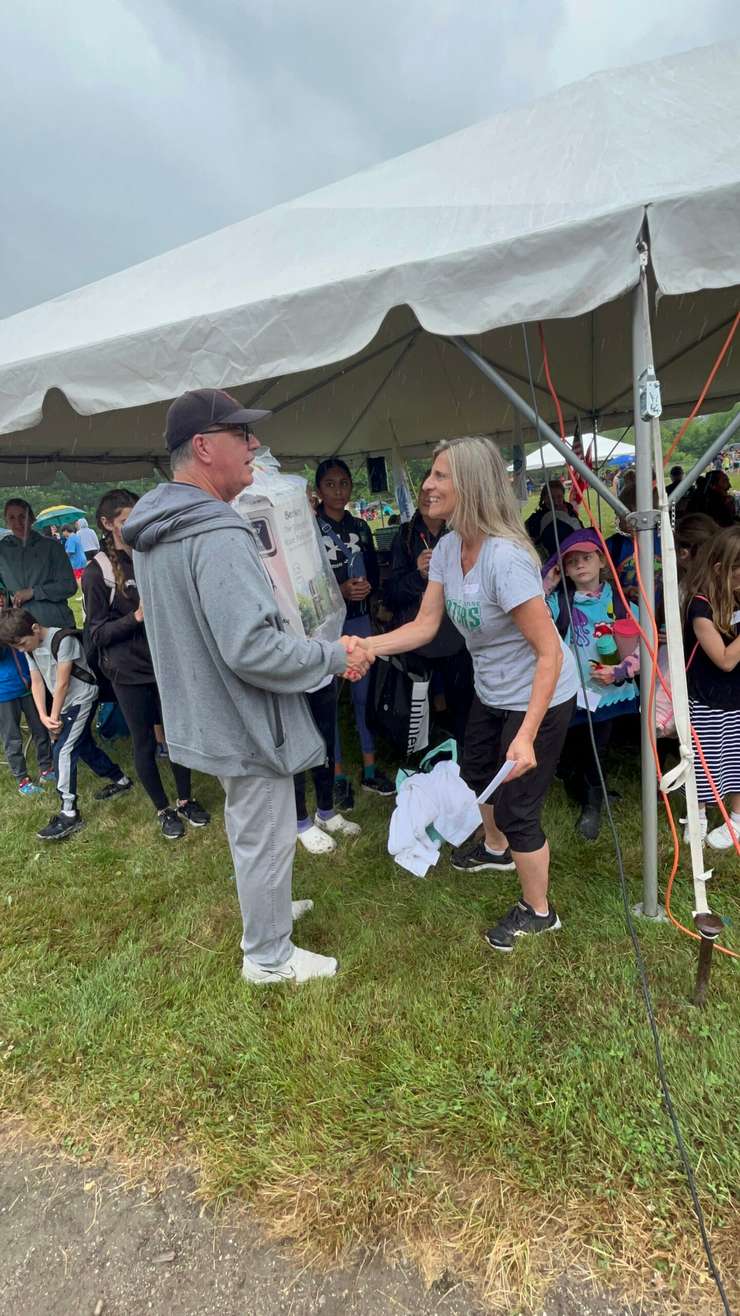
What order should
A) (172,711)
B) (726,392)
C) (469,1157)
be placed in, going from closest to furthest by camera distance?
(469,1157) < (172,711) < (726,392)

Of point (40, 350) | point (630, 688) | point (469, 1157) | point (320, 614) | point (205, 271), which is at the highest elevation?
point (205, 271)

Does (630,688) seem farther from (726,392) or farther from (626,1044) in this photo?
(726,392)

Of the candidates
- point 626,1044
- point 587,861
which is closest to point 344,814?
point 587,861

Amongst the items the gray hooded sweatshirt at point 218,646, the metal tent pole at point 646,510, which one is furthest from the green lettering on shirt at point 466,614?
the metal tent pole at point 646,510

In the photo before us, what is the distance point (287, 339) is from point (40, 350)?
122 cm

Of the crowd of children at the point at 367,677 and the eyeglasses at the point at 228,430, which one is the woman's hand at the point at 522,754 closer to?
the crowd of children at the point at 367,677

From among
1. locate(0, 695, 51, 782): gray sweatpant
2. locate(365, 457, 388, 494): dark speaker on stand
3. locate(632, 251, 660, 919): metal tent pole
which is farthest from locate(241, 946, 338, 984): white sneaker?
locate(365, 457, 388, 494): dark speaker on stand

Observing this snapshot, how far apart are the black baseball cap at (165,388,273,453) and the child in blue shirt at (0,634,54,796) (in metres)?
3.17

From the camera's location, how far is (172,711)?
2.08 m

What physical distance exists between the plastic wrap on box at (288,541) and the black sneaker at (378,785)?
1.62 m

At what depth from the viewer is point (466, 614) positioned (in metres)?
2.24

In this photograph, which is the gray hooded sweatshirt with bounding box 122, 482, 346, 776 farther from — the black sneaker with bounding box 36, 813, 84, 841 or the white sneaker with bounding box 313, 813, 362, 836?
the black sneaker with bounding box 36, 813, 84, 841

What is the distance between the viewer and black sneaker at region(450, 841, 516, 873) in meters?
2.97

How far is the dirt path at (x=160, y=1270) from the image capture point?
4.72 ft
